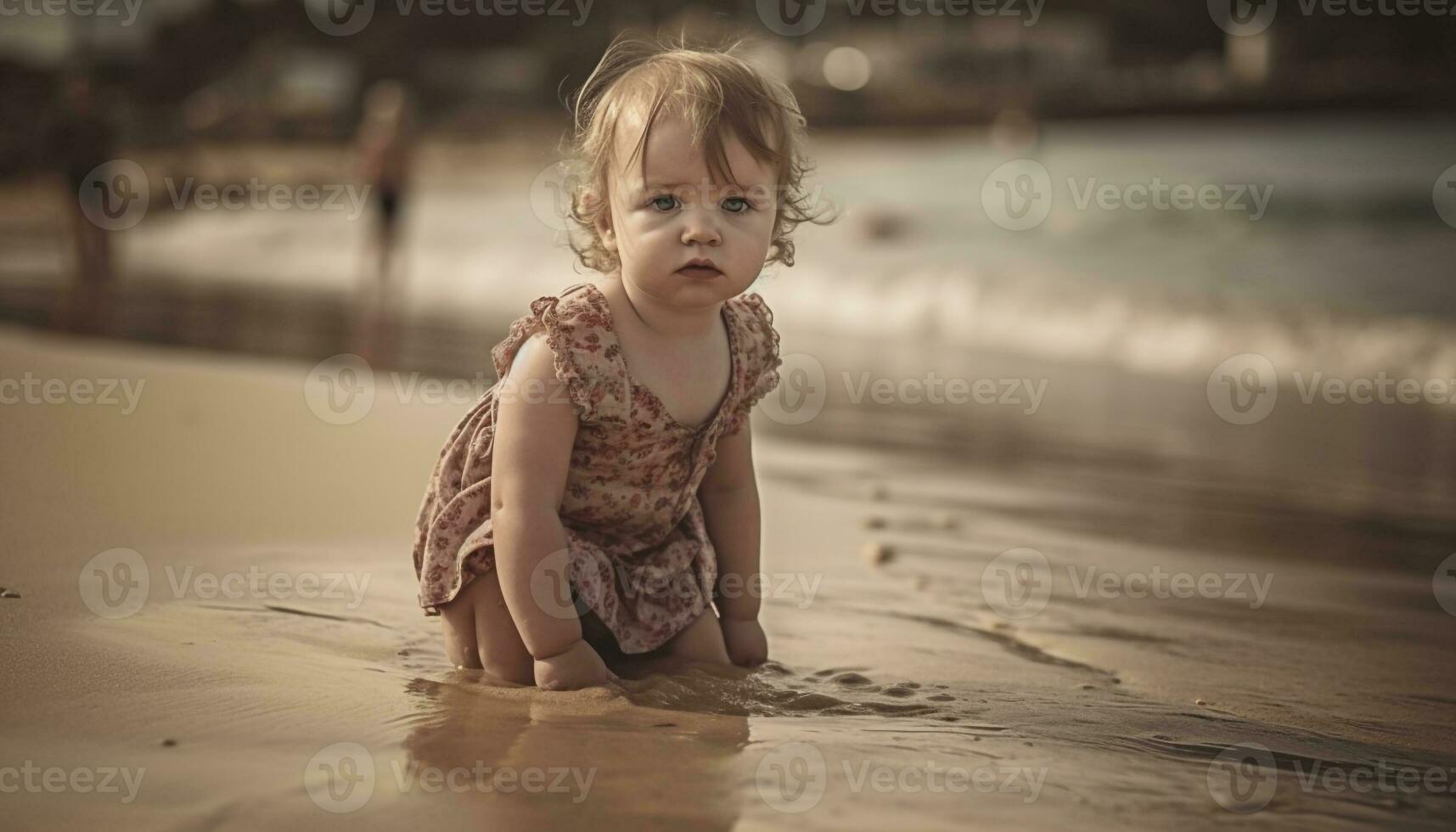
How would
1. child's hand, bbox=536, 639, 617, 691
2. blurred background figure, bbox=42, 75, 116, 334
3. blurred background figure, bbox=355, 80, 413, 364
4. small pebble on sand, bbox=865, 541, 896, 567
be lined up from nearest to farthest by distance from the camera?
child's hand, bbox=536, 639, 617, 691
small pebble on sand, bbox=865, 541, 896, 567
blurred background figure, bbox=42, 75, 116, 334
blurred background figure, bbox=355, 80, 413, 364

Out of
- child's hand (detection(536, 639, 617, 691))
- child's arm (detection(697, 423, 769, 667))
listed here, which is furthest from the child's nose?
child's hand (detection(536, 639, 617, 691))

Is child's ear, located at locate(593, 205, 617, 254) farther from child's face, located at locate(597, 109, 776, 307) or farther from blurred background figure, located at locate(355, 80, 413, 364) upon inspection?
blurred background figure, located at locate(355, 80, 413, 364)

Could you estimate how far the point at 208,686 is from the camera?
6.86 ft

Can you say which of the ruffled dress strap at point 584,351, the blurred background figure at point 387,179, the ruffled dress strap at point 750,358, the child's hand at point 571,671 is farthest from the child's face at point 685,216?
the blurred background figure at point 387,179

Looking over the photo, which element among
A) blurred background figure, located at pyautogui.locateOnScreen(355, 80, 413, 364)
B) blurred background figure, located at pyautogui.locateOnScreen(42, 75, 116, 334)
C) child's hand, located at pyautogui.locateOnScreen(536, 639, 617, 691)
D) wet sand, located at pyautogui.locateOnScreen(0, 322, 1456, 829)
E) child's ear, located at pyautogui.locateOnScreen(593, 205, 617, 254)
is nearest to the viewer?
wet sand, located at pyautogui.locateOnScreen(0, 322, 1456, 829)

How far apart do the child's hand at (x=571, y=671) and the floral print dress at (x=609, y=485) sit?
0.12m

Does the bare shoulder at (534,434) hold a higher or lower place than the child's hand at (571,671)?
higher

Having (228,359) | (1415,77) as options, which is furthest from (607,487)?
(1415,77)

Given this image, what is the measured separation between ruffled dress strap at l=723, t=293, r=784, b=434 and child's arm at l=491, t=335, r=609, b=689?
36 centimetres

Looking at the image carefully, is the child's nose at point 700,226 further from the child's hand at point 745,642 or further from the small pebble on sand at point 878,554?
the small pebble on sand at point 878,554

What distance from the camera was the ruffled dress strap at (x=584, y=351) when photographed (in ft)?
7.60

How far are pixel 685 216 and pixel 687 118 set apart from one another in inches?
6.3

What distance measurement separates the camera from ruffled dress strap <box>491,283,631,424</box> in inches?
91.2

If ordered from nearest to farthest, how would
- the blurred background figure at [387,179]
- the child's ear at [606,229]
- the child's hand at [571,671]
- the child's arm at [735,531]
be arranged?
the child's hand at [571,671] → the child's ear at [606,229] → the child's arm at [735,531] → the blurred background figure at [387,179]
